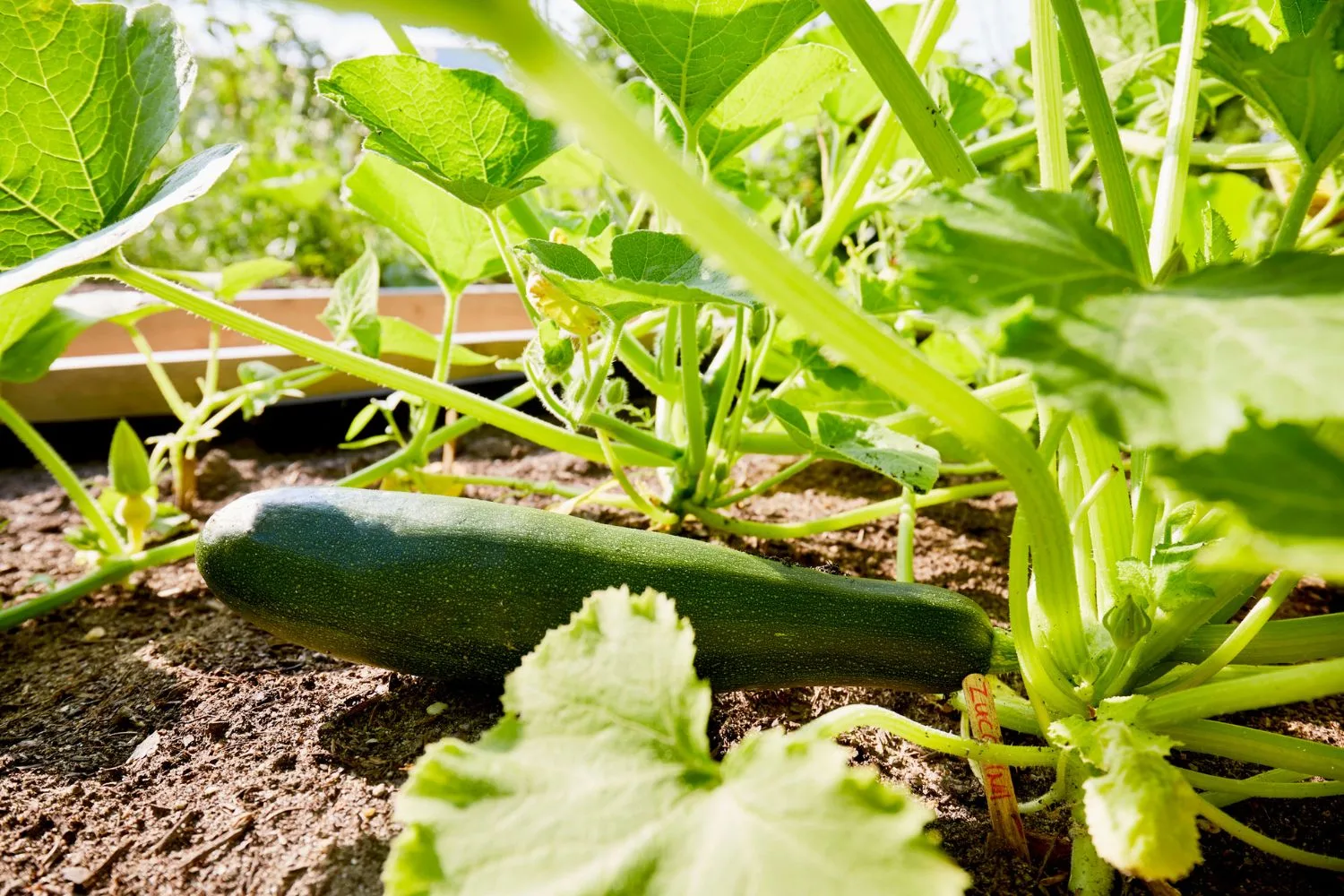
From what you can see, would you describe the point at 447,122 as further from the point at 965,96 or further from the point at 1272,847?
the point at 1272,847

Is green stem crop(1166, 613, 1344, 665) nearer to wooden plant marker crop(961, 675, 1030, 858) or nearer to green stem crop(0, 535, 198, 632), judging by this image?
wooden plant marker crop(961, 675, 1030, 858)

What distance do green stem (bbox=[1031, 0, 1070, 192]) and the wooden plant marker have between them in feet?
1.30

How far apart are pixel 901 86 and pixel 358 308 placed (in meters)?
0.87

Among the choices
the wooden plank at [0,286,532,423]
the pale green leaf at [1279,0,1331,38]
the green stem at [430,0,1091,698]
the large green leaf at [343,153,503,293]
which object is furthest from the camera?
the wooden plank at [0,286,532,423]

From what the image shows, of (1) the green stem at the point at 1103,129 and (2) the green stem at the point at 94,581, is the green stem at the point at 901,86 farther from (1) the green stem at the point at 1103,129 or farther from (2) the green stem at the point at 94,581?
(2) the green stem at the point at 94,581

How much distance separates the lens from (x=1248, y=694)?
1.69 feet

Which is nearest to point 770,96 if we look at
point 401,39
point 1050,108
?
point 1050,108

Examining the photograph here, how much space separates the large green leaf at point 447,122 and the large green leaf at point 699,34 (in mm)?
107

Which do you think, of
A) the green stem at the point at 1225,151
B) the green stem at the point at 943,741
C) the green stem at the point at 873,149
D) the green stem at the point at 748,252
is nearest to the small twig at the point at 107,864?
the green stem at the point at 943,741

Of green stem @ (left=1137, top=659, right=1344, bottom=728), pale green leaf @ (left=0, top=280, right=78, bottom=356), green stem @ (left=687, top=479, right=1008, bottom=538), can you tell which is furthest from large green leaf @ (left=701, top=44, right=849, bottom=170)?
pale green leaf @ (left=0, top=280, right=78, bottom=356)

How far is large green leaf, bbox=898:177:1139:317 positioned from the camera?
40 cm

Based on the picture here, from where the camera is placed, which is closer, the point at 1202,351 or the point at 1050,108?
the point at 1202,351

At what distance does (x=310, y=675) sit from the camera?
834 millimetres

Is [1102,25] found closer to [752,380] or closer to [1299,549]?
[752,380]
